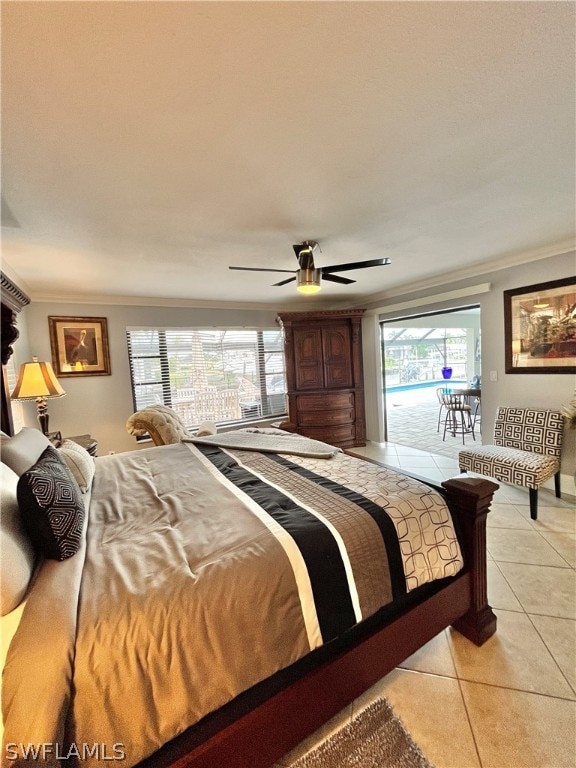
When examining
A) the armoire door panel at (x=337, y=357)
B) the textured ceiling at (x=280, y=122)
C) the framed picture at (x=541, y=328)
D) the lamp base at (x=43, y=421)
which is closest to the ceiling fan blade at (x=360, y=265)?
the textured ceiling at (x=280, y=122)

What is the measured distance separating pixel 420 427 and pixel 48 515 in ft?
20.9

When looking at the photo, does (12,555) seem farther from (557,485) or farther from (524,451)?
(557,485)

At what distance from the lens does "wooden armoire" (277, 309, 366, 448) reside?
190 inches

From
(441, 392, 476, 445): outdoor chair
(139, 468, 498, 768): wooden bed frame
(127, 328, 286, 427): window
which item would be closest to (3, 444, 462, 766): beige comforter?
(139, 468, 498, 768): wooden bed frame

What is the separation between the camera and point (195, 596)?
99 centimetres

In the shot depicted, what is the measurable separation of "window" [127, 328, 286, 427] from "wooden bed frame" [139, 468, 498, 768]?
3756 mm

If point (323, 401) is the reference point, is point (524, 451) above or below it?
below

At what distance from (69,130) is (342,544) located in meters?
1.93

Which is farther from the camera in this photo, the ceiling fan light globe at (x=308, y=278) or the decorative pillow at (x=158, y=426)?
the decorative pillow at (x=158, y=426)

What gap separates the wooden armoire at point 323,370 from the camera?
482cm

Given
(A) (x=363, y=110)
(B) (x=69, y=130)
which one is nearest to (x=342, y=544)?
(A) (x=363, y=110)

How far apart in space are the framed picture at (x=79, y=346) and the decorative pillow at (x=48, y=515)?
3183 millimetres

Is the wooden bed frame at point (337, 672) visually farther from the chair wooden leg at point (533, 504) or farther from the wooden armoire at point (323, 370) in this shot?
the wooden armoire at point (323, 370)

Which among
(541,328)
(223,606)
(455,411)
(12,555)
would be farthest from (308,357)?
(12,555)
